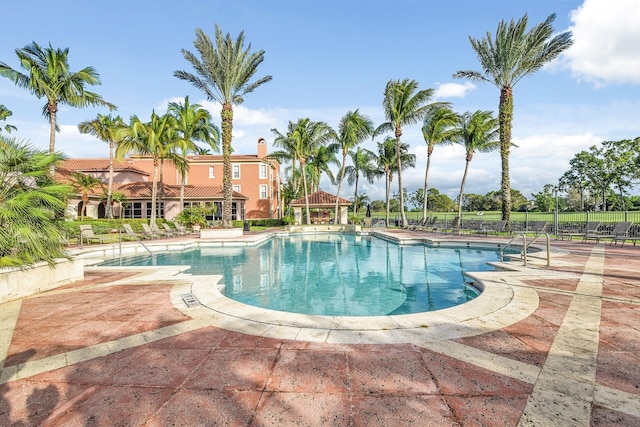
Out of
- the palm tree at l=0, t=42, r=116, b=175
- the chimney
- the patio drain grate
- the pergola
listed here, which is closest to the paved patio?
the patio drain grate

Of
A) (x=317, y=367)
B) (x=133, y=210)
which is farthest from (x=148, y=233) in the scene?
(x=317, y=367)

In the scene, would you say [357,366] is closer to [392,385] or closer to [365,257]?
[392,385]

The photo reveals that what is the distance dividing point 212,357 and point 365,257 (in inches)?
411

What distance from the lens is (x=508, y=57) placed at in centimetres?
1831

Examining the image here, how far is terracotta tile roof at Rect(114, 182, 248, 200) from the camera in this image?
30.0m

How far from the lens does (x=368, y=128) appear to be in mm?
29688

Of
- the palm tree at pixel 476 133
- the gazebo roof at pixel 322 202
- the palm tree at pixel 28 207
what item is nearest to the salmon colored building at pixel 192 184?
the gazebo roof at pixel 322 202

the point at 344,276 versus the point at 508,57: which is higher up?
the point at 508,57

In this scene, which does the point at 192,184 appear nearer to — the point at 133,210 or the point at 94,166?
the point at 133,210

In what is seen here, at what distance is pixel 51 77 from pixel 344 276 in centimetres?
2319

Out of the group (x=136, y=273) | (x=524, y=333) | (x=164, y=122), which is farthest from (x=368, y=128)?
(x=524, y=333)

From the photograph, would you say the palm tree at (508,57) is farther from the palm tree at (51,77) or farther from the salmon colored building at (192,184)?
the palm tree at (51,77)

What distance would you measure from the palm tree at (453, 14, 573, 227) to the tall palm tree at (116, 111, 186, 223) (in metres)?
22.7

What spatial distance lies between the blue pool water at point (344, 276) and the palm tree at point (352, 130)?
17059 mm
